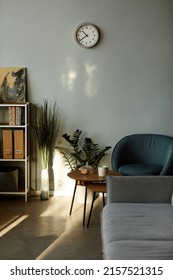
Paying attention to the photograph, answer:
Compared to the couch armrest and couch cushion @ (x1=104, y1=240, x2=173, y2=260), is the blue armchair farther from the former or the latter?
couch cushion @ (x1=104, y1=240, x2=173, y2=260)

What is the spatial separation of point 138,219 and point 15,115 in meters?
2.36

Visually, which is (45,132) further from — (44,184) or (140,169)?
(140,169)

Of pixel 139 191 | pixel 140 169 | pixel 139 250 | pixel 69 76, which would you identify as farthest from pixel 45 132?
pixel 139 250

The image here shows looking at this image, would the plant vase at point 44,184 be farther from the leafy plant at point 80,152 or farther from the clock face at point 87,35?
the clock face at point 87,35

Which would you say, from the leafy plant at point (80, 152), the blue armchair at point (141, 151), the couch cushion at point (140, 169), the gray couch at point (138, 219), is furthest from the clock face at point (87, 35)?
the gray couch at point (138, 219)

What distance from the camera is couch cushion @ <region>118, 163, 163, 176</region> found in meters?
4.34

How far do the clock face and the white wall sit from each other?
7cm

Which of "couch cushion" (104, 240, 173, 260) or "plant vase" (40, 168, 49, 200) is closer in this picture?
"couch cushion" (104, 240, 173, 260)

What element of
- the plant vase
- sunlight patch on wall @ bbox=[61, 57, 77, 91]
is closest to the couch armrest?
the plant vase

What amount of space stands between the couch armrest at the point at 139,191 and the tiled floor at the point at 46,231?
502 millimetres

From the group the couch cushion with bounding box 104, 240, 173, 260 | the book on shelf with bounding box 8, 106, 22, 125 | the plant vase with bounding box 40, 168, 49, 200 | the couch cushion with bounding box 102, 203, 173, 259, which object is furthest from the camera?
the plant vase with bounding box 40, 168, 49, 200

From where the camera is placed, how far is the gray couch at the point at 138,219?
232 cm

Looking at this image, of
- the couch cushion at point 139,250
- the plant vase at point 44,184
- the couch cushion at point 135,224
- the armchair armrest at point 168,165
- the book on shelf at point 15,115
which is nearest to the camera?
the couch cushion at point 139,250

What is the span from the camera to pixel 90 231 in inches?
146
